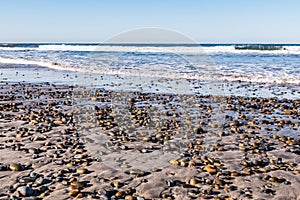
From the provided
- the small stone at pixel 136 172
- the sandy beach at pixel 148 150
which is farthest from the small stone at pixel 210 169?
the small stone at pixel 136 172

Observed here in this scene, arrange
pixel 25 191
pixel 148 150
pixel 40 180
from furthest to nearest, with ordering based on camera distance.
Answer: pixel 148 150 → pixel 40 180 → pixel 25 191

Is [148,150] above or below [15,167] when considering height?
below

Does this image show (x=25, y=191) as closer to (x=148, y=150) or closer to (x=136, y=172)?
(x=136, y=172)

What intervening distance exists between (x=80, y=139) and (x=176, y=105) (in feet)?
17.4

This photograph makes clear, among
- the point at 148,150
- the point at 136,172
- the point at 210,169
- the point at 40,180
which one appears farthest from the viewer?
the point at 148,150

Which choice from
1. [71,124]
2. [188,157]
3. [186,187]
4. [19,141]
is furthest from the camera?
[71,124]

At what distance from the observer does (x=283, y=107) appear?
38.7 feet

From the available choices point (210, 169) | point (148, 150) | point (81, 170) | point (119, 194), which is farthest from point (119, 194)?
point (148, 150)

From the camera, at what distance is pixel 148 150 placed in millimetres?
6977

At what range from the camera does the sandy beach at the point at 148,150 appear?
5.07m

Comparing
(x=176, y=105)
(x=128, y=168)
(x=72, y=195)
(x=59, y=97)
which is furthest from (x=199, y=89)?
(x=72, y=195)

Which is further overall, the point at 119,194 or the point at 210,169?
the point at 210,169

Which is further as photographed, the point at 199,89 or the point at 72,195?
the point at 199,89

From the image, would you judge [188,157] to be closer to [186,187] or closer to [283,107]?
[186,187]
